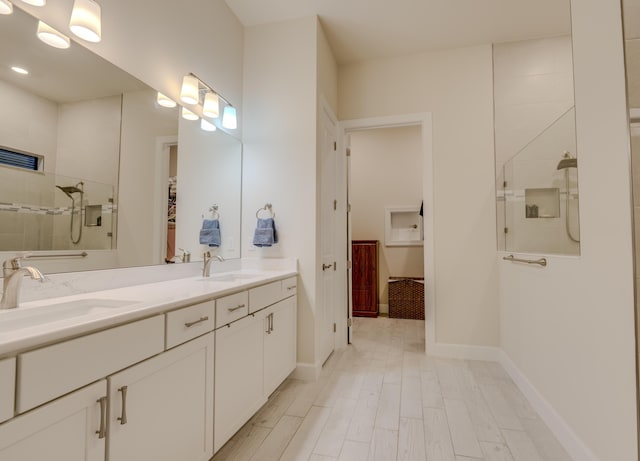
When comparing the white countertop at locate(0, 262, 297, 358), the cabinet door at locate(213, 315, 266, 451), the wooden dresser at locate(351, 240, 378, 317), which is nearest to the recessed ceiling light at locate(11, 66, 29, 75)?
the white countertop at locate(0, 262, 297, 358)

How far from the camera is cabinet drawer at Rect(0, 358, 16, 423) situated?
28.0 inches

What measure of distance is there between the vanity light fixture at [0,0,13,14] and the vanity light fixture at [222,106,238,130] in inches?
54.4

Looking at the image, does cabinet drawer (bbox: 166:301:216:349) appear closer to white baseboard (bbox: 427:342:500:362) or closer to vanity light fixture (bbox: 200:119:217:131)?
vanity light fixture (bbox: 200:119:217:131)

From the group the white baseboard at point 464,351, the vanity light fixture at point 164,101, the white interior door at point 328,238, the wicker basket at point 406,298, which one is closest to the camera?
the vanity light fixture at point 164,101

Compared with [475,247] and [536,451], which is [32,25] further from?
[475,247]

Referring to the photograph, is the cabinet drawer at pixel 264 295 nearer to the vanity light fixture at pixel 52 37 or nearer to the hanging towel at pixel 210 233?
the hanging towel at pixel 210 233

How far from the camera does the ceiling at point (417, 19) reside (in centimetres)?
261

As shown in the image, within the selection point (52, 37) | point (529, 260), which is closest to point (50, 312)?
point (52, 37)

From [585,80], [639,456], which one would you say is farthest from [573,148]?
[639,456]

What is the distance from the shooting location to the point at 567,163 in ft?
6.08

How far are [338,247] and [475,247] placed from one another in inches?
51.4

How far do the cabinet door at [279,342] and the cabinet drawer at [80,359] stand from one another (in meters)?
0.96

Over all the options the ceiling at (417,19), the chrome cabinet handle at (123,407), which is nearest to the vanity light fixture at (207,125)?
the ceiling at (417,19)

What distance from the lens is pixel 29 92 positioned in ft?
4.30
